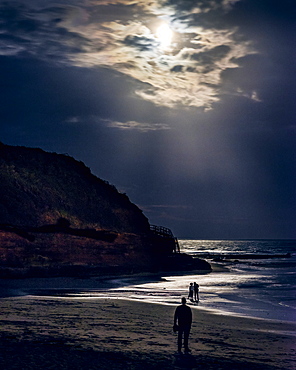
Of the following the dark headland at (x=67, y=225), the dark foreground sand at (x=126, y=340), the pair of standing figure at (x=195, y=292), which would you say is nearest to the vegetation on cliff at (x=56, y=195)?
the dark headland at (x=67, y=225)

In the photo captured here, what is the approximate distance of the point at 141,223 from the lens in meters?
77.1

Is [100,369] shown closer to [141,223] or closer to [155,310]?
[155,310]

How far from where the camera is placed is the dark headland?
5066 cm

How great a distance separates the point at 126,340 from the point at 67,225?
151 ft

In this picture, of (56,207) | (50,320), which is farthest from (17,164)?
(50,320)

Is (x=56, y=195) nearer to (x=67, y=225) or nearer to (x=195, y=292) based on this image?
(x=67, y=225)

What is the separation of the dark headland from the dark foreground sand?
1009 inches

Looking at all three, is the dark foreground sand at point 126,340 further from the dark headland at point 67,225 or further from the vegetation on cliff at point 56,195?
the vegetation on cliff at point 56,195

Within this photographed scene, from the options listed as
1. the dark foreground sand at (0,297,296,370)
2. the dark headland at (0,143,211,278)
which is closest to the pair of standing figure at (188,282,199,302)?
the dark foreground sand at (0,297,296,370)

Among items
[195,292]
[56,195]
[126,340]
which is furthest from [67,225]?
[126,340]

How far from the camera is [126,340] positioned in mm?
16547

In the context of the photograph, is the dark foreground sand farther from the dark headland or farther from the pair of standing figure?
the dark headland

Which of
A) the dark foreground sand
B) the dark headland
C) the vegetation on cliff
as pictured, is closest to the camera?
the dark foreground sand

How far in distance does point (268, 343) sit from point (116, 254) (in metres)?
41.7
